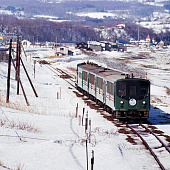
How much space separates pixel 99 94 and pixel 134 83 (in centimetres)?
531

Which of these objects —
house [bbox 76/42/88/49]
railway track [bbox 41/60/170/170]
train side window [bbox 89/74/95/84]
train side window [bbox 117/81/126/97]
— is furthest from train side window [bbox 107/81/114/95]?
house [bbox 76/42/88/49]

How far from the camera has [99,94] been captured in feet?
83.6

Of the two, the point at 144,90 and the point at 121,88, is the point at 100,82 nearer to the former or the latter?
the point at 121,88

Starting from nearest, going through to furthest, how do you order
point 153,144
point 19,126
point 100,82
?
1. point 153,144
2. point 19,126
3. point 100,82

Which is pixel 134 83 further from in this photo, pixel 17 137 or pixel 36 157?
pixel 36 157

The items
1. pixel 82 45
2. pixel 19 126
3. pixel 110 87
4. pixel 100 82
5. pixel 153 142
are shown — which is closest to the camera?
pixel 153 142

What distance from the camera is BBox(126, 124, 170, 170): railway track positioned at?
12831 millimetres

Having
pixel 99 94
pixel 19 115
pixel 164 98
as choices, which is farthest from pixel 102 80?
pixel 164 98

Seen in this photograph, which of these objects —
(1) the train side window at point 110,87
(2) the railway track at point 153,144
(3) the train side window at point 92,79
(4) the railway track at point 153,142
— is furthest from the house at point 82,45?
(2) the railway track at point 153,144

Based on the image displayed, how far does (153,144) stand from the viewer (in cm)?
1520

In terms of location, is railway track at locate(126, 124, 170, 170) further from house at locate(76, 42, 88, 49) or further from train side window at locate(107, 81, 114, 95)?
house at locate(76, 42, 88, 49)

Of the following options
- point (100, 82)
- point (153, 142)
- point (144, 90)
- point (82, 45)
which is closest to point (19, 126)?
point (153, 142)

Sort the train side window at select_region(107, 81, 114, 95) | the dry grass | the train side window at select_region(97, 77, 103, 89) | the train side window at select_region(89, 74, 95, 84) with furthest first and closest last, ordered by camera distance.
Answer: the train side window at select_region(89, 74, 95, 84) < the train side window at select_region(97, 77, 103, 89) < the train side window at select_region(107, 81, 114, 95) < the dry grass

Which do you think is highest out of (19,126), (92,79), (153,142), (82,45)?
(82,45)
